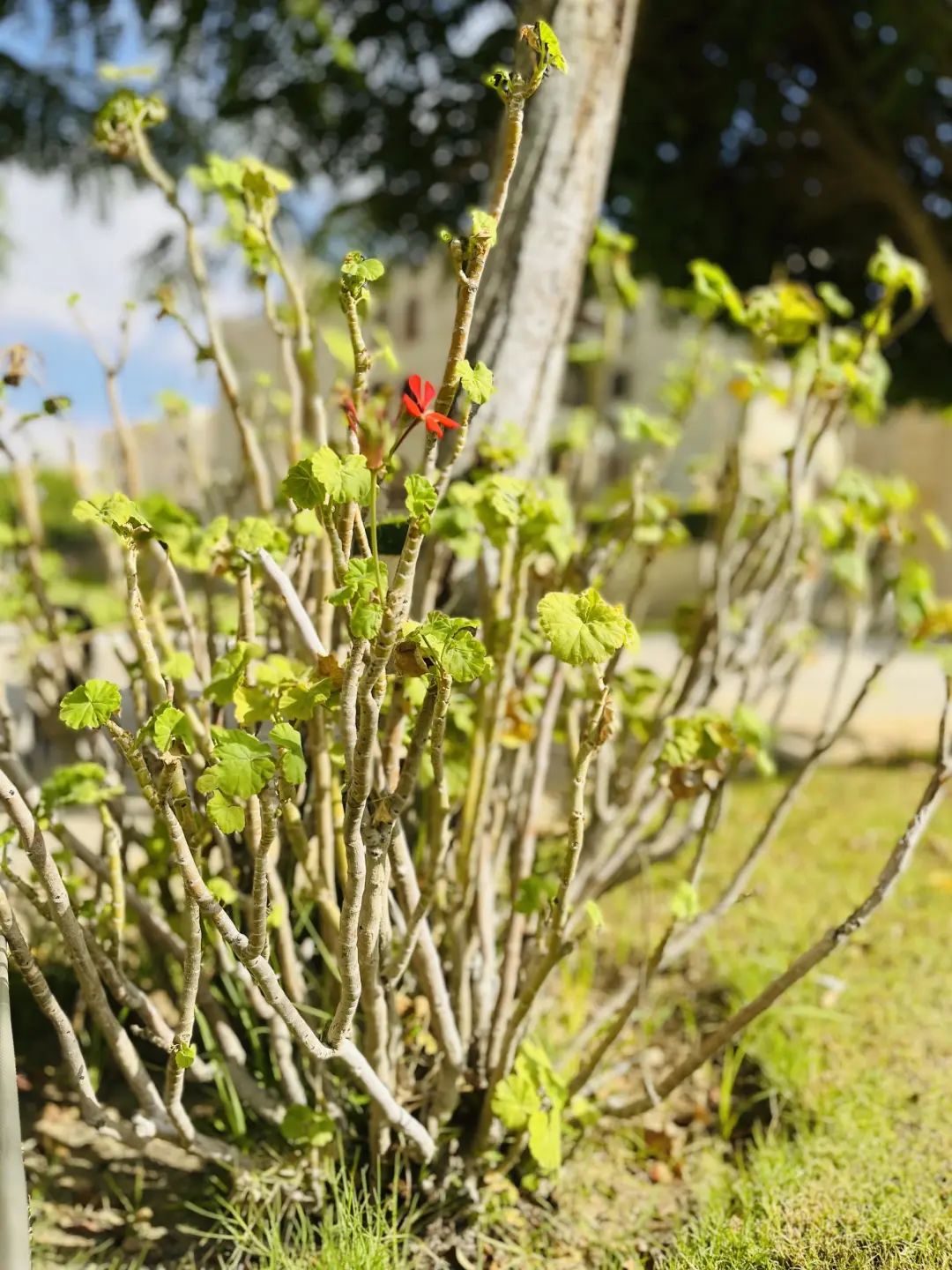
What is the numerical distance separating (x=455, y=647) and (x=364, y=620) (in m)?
0.12

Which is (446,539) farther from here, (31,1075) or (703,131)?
(703,131)

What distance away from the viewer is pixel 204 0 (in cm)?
455

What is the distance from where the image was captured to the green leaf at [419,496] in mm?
1180

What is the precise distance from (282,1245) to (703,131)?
5.66 meters

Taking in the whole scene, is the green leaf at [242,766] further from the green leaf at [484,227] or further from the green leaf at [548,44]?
the green leaf at [548,44]

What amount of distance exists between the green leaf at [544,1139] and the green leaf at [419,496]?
997 mm

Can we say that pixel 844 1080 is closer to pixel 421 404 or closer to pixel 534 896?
pixel 534 896

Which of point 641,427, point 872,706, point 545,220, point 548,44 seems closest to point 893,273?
point 641,427

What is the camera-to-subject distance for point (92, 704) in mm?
1206

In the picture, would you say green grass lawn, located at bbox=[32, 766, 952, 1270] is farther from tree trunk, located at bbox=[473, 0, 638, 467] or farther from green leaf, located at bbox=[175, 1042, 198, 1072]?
tree trunk, located at bbox=[473, 0, 638, 467]

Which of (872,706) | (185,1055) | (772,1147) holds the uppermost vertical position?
(185,1055)

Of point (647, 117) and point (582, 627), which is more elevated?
point (647, 117)

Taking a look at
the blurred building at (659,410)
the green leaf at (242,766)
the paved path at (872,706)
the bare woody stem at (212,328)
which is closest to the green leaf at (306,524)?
the bare woody stem at (212,328)

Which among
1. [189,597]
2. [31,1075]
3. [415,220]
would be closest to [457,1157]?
[31,1075]
